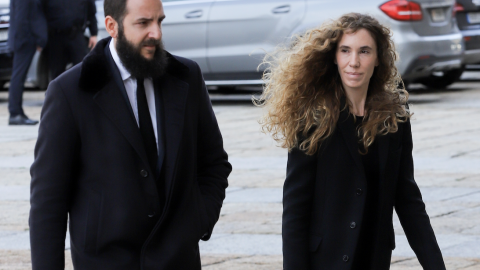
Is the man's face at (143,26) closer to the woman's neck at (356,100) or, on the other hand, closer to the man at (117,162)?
the man at (117,162)

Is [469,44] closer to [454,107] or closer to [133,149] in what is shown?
[454,107]

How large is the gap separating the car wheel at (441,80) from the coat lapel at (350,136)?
10069 mm

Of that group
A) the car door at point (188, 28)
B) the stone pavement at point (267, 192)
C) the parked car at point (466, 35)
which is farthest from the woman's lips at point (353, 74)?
the parked car at point (466, 35)

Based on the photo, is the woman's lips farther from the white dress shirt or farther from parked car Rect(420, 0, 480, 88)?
parked car Rect(420, 0, 480, 88)

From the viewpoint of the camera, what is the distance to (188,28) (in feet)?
36.2

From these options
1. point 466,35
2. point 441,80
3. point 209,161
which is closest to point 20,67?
point 441,80

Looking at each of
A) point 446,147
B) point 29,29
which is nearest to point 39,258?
point 446,147

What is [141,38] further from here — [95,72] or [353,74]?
[353,74]

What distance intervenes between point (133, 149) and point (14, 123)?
7.44 meters

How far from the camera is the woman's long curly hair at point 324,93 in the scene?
279 cm

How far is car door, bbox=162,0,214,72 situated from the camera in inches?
430

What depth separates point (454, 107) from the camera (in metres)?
10.4

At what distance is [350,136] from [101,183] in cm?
85

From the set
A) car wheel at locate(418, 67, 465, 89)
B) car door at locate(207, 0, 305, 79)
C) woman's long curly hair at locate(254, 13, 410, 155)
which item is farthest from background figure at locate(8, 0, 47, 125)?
woman's long curly hair at locate(254, 13, 410, 155)
